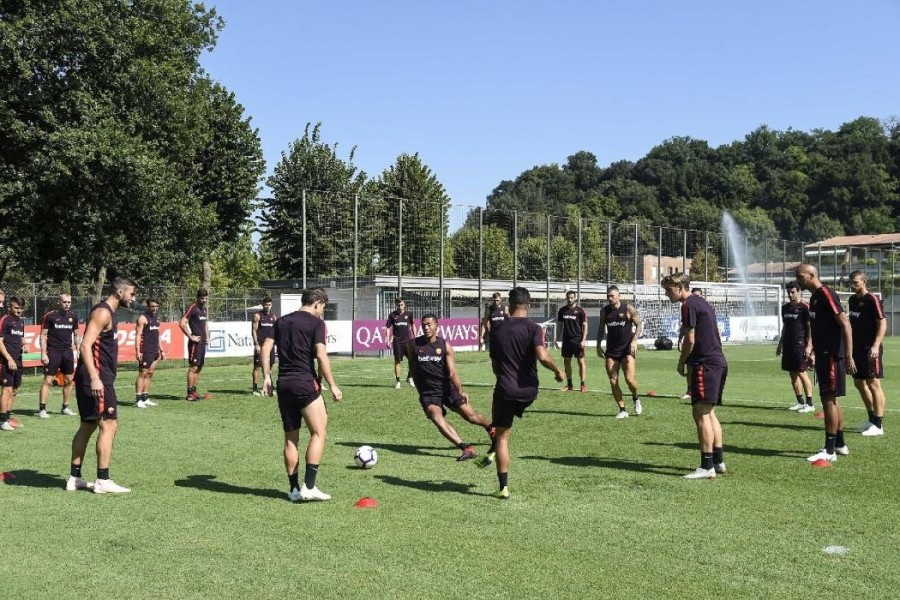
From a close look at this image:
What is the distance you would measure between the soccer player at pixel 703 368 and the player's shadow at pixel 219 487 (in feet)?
14.5

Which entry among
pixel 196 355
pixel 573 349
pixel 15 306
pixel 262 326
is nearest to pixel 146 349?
pixel 196 355

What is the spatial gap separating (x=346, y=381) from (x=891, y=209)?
12461 cm

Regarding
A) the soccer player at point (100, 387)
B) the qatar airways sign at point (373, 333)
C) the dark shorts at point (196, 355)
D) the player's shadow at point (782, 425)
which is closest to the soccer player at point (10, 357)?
the dark shorts at point (196, 355)

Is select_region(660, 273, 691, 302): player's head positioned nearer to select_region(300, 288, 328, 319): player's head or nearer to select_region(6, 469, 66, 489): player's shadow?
select_region(300, 288, 328, 319): player's head

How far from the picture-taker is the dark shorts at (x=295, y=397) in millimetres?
8258

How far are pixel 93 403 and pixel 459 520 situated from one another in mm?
3993

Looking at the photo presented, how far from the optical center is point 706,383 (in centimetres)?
920

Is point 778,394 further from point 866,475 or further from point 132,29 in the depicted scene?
point 132,29

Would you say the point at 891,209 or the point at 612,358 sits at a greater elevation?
the point at 891,209

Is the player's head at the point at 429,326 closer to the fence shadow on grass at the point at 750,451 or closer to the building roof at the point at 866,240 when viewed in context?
the fence shadow on grass at the point at 750,451

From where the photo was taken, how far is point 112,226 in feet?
107

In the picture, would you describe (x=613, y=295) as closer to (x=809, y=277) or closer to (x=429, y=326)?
(x=429, y=326)

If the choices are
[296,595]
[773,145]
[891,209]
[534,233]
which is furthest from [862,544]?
[773,145]

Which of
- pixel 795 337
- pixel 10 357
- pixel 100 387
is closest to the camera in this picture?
pixel 100 387
